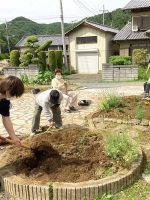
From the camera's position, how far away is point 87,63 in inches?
1047

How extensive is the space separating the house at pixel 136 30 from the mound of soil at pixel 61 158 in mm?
20574

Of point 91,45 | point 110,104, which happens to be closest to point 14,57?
point 91,45

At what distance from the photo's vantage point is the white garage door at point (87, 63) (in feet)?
87.0

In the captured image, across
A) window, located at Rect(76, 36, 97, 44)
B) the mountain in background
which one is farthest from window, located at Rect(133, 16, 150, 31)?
the mountain in background

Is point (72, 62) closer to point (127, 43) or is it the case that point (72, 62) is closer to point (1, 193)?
point (127, 43)

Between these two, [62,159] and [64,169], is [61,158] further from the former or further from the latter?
[64,169]

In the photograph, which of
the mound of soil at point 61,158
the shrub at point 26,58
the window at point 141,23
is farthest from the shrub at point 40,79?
the window at point 141,23

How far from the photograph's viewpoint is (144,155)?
481 centimetres

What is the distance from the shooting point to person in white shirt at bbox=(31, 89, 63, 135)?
17.5 ft

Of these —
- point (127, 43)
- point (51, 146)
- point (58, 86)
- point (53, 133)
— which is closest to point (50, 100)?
Answer: point (53, 133)

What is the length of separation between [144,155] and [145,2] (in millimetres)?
22548

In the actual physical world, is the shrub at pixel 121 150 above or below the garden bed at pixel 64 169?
above

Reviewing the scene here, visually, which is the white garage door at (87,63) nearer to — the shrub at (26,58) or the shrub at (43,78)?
the shrub at (26,58)

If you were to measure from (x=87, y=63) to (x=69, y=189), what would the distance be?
23552 millimetres
